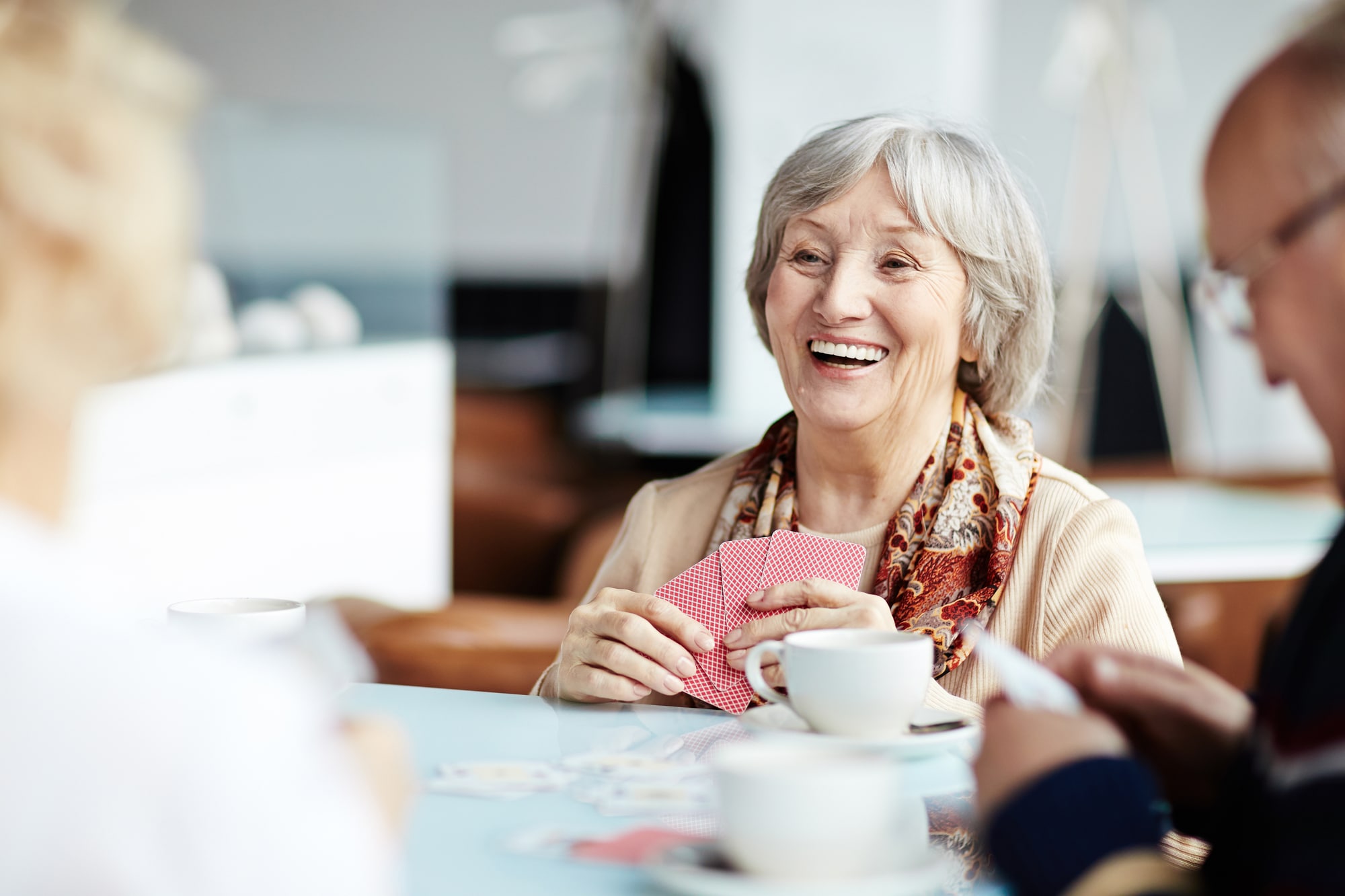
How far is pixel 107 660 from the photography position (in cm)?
58

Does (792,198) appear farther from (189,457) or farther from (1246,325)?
(189,457)

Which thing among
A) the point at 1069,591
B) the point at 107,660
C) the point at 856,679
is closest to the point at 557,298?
the point at 1069,591

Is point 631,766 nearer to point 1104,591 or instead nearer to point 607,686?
point 607,686

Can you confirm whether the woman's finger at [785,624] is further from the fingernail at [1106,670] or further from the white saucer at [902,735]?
the fingernail at [1106,670]

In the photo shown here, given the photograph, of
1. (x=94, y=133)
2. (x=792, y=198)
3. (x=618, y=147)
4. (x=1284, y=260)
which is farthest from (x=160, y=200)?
(x=618, y=147)

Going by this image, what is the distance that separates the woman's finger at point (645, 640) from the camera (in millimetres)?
1355

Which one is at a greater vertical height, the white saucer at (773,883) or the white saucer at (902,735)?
the white saucer at (773,883)

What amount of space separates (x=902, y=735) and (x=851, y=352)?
0.60 m

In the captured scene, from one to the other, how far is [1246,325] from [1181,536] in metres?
2.25

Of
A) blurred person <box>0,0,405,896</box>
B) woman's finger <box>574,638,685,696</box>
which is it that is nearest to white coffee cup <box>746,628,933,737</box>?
woman's finger <box>574,638,685,696</box>

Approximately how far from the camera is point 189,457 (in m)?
3.32

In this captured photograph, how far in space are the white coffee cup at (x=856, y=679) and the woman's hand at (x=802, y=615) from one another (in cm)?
11

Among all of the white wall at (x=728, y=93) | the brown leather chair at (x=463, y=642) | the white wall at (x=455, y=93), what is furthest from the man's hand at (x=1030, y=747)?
the white wall at (x=455, y=93)

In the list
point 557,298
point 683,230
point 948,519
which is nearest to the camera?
point 948,519
